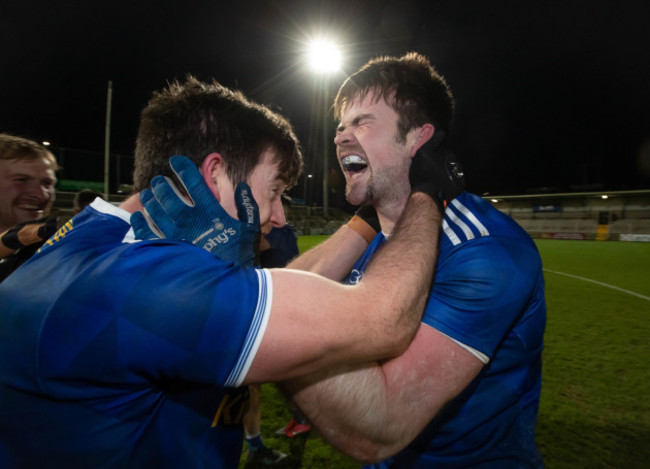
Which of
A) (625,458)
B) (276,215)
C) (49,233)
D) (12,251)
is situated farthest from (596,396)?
(12,251)

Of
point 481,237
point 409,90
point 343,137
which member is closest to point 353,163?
point 343,137

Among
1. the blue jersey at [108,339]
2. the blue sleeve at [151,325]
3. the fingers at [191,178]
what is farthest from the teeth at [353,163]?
the blue sleeve at [151,325]

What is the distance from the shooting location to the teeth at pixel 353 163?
7.88ft

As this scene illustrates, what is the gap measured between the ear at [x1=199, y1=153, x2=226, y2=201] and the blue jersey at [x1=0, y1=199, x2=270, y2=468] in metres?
0.43

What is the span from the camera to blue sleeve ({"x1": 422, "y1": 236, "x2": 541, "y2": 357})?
4.36ft

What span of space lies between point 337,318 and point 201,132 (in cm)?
93

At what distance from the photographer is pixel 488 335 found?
134cm

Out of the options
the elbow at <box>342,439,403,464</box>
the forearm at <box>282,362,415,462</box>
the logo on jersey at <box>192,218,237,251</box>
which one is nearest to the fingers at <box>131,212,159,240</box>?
the logo on jersey at <box>192,218,237,251</box>

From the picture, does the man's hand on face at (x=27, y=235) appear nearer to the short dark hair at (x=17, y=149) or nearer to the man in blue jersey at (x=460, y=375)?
the short dark hair at (x=17, y=149)

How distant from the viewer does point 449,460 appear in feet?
4.95

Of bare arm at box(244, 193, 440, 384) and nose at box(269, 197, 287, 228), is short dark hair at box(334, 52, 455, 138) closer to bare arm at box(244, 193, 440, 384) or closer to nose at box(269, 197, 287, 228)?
nose at box(269, 197, 287, 228)

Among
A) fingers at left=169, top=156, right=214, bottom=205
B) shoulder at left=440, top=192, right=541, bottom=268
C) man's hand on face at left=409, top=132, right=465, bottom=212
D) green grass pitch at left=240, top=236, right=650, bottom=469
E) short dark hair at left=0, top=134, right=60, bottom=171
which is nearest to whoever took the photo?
fingers at left=169, top=156, right=214, bottom=205

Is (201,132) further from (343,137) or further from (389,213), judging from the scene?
(389,213)

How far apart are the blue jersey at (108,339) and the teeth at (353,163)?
1.56 meters
